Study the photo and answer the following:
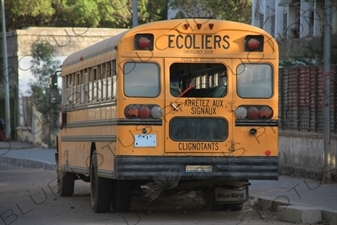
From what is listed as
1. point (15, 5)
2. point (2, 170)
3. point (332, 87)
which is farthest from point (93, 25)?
point (332, 87)

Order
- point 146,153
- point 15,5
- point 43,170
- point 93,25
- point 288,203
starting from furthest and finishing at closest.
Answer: point 93,25 < point 15,5 < point 43,170 < point 288,203 < point 146,153

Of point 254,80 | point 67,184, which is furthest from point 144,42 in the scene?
point 67,184

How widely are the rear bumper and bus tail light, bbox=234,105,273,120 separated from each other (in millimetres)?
558

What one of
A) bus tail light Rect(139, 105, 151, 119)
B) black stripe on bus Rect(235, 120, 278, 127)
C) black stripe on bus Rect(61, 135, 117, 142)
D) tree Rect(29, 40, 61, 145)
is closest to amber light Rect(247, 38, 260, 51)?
black stripe on bus Rect(235, 120, 278, 127)

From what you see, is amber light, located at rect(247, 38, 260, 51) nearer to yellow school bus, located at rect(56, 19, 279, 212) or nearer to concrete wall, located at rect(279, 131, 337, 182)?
yellow school bus, located at rect(56, 19, 279, 212)

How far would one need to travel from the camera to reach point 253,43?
1263cm

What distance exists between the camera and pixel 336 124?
57.8 ft

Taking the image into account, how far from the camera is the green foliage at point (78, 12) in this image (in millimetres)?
37000

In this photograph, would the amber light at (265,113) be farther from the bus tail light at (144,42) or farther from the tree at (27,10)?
the tree at (27,10)

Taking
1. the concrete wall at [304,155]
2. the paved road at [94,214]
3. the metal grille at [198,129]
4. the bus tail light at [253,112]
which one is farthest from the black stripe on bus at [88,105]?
the concrete wall at [304,155]

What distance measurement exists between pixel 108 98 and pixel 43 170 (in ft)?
41.2

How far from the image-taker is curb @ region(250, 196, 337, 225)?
12125 millimetres

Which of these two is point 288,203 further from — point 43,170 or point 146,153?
point 43,170

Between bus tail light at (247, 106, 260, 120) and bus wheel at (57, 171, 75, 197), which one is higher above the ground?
bus tail light at (247, 106, 260, 120)
